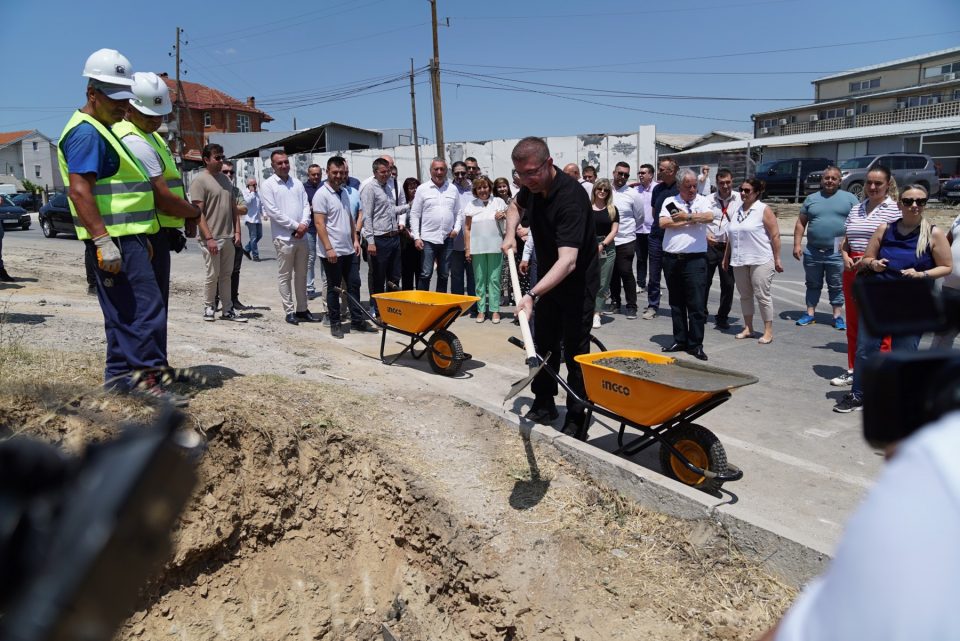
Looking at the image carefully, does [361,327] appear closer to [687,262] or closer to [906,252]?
[687,262]

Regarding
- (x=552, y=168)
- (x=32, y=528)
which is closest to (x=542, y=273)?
(x=552, y=168)

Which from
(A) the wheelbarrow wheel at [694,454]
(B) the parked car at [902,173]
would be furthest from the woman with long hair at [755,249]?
(B) the parked car at [902,173]

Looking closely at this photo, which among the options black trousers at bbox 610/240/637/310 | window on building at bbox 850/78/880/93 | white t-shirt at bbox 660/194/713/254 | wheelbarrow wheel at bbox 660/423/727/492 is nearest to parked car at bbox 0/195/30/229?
black trousers at bbox 610/240/637/310

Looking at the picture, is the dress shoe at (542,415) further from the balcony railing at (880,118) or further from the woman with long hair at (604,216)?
the balcony railing at (880,118)

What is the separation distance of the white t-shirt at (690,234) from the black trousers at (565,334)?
8.25 ft

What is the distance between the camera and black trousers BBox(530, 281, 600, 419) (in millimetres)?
4699

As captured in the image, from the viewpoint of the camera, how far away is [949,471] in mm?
718

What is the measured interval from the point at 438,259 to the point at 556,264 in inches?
176

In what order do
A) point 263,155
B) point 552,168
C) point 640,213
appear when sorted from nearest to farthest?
point 552,168 < point 640,213 < point 263,155

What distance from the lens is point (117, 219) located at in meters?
3.98

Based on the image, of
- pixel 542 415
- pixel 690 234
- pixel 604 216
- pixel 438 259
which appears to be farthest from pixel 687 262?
pixel 438 259

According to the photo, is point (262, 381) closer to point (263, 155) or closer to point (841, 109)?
point (263, 155)

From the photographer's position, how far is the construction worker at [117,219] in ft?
12.5

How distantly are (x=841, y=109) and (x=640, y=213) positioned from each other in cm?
4747
